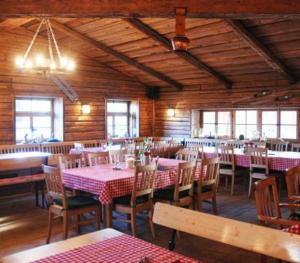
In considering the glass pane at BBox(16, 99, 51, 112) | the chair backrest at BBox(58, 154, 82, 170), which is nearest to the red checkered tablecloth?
the chair backrest at BBox(58, 154, 82, 170)

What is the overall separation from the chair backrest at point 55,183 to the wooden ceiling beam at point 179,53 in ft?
10.2

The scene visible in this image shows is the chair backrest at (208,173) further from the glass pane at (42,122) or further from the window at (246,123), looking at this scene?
the glass pane at (42,122)

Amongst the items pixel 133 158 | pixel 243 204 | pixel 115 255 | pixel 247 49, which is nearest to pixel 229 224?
pixel 115 255

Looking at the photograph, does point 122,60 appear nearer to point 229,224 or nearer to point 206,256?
point 206,256

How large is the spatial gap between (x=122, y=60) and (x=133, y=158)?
4.47 m

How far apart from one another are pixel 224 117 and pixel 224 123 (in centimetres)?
17

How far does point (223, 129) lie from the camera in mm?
10055

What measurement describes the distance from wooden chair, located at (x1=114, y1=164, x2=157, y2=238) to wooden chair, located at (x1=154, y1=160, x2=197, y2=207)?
1.01 ft

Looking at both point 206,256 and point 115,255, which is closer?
point 115,255

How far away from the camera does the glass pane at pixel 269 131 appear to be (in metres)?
9.02

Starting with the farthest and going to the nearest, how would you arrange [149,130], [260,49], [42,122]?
[149,130] → [42,122] → [260,49]

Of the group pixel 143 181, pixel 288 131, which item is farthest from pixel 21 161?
pixel 288 131

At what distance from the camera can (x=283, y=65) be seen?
7.79 m

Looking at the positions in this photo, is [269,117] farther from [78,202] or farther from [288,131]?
[78,202]
